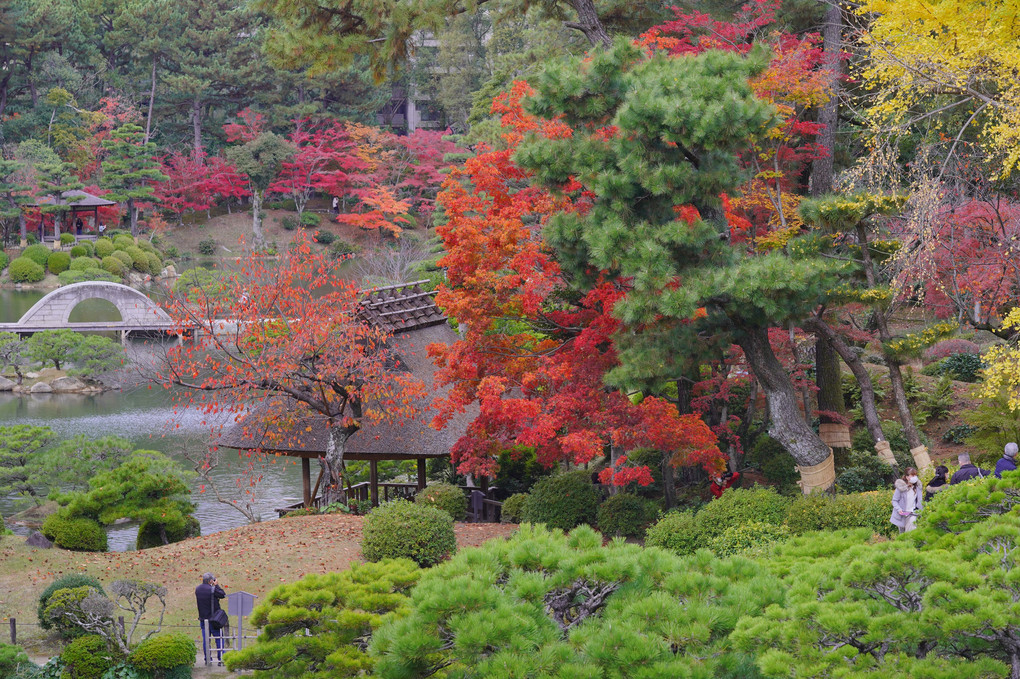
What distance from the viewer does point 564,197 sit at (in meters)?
12.5

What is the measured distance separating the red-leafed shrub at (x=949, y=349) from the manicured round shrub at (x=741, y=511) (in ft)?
32.4

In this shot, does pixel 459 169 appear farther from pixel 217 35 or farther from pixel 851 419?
pixel 217 35

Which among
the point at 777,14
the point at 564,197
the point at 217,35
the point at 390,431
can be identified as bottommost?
the point at 390,431

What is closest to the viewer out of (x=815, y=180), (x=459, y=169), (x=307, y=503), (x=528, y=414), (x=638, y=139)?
(x=638, y=139)

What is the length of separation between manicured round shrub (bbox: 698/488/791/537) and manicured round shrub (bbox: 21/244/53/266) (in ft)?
111

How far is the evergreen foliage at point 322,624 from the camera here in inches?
312

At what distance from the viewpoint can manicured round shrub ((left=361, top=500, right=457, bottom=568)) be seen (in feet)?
40.7

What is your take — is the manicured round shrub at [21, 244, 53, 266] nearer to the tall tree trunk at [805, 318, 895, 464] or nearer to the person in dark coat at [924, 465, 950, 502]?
the tall tree trunk at [805, 318, 895, 464]

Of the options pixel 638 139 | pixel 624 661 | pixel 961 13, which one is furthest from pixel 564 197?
pixel 624 661

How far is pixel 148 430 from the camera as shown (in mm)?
24516

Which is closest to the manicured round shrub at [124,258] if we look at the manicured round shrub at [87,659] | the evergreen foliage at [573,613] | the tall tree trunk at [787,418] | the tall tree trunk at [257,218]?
the tall tree trunk at [257,218]

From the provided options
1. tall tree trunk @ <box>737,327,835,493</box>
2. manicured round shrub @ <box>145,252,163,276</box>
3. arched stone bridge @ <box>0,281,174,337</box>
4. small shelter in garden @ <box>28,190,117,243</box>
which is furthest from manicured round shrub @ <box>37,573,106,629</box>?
small shelter in garden @ <box>28,190,117,243</box>

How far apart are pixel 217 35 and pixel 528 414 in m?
37.3

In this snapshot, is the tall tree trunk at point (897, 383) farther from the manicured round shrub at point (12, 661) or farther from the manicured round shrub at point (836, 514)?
the manicured round shrub at point (12, 661)
